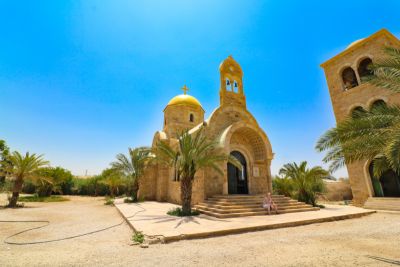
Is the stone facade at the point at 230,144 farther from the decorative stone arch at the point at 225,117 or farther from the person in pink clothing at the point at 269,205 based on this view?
the person in pink clothing at the point at 269,205

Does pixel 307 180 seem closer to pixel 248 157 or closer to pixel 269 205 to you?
pixel 248 157

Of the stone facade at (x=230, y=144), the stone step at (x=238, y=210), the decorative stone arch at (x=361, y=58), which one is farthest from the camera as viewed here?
the decorative stone arch at (x=361, y=58)

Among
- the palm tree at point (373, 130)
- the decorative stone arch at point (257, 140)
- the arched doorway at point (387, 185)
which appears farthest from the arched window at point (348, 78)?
the palm tree at point (373, 130)

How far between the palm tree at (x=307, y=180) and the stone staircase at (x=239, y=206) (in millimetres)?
2697

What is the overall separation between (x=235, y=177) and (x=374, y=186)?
10.9 meters

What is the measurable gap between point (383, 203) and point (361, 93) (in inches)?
341

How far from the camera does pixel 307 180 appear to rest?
14117mm

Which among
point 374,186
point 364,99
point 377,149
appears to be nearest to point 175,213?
point 377,149

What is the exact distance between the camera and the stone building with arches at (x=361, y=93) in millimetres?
14055

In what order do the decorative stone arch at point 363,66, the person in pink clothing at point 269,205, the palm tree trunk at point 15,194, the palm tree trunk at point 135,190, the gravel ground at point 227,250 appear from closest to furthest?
the gravel ground at point 227,250
the person in pink clothing at point 269,205
the palm tree trunk at point 15,194
the decorative stone arch at point 363,66
the palm tree trunk at point 135,190

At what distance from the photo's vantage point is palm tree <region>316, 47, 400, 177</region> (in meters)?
5.74

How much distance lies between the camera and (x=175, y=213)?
9648mm

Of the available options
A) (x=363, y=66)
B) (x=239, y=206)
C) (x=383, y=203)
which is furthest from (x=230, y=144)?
(x=363, y=66)

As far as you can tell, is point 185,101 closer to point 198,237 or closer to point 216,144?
point 216,144
